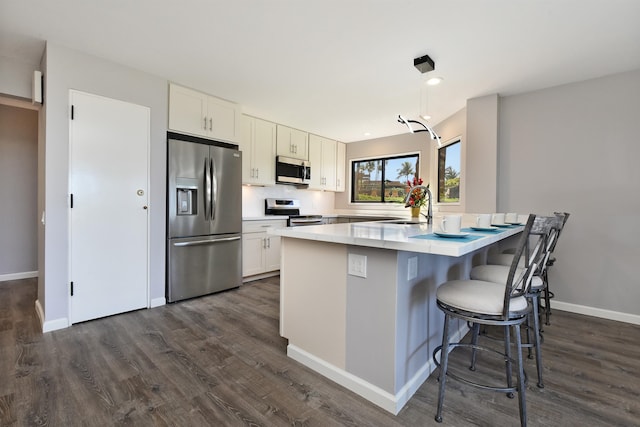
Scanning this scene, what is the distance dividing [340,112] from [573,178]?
111 inches

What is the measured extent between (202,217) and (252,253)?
988 mm

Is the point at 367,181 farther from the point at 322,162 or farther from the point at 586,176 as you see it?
the point at 586,176

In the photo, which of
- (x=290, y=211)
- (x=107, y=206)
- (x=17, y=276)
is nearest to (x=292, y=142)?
(x=290, y=211)

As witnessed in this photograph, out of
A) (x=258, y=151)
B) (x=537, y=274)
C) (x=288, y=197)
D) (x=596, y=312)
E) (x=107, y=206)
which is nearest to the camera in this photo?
(x=537, y=274)

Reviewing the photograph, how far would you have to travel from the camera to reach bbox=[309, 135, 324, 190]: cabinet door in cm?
536

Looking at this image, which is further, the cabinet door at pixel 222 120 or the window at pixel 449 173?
the window at pixel 449 173

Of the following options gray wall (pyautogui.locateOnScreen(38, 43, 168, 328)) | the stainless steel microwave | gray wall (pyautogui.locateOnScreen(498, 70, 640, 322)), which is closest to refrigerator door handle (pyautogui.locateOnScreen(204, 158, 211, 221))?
gray wall (pyautogui.locateOnScreen(38, 43, 168, 328))

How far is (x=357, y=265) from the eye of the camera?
65.5 inches

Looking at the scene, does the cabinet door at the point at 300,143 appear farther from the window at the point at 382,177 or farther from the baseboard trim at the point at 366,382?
the baseboard trim at the point at 366,382

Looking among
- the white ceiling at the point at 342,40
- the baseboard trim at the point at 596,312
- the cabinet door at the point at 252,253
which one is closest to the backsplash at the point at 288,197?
the cabinet door at the point at 252,253

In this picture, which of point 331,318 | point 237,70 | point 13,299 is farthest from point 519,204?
point 13,299

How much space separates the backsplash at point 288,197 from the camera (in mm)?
4781

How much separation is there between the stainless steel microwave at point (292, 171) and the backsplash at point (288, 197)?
33cm

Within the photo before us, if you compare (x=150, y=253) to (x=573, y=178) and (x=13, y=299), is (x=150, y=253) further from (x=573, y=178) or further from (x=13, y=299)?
(x=573, y=178)
